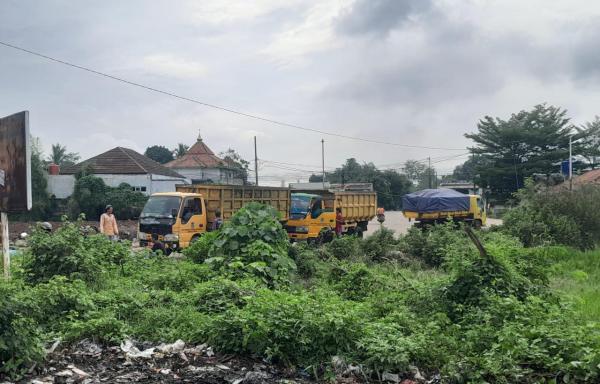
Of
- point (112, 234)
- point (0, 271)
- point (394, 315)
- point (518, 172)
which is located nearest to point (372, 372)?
point (394, 315)

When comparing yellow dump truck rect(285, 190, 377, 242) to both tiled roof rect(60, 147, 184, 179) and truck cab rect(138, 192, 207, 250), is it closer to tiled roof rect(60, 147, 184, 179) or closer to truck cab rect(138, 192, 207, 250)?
truck cab rect(138, 192, 207, 250)

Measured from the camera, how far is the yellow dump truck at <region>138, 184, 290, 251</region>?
15766 millimetres

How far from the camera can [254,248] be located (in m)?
9.80

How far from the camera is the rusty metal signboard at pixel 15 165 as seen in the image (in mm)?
8430

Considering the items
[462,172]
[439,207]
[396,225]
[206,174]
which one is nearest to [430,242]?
[439,207]

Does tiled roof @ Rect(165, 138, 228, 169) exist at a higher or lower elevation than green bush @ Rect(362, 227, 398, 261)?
higher

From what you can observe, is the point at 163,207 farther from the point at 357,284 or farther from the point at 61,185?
the point at 61,185

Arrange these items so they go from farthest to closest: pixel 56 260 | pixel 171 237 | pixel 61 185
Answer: pixel 61 185 → pixel 171 237 → pixel 56 260

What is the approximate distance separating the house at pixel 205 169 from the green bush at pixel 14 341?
42347 millimetres

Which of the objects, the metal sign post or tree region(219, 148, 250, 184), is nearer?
the metal sign post

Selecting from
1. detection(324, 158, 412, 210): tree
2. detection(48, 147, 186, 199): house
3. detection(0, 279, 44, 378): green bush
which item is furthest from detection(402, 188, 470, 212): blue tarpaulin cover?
detection(324, 158, 412, 210): tree

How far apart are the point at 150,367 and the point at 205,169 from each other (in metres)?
44.8

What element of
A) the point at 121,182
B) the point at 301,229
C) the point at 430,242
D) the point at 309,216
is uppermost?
the point at 121,182

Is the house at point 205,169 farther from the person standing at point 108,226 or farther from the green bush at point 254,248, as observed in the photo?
the green bush at point 254,248
